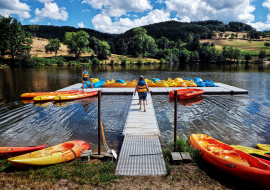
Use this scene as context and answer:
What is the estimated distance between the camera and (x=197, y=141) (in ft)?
20.4

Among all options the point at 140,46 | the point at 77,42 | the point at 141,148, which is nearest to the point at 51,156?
the point at 141,148

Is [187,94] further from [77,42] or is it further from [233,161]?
[77,42]

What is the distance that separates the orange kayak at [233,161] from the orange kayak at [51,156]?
12.7 ft

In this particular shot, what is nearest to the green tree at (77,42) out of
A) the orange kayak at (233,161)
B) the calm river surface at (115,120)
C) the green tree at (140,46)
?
the green tree at (140,46)

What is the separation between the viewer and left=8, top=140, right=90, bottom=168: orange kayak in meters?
4.77

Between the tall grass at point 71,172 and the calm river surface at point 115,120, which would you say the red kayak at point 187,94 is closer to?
the calm river surface at point 115,120

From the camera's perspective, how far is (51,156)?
203 inches

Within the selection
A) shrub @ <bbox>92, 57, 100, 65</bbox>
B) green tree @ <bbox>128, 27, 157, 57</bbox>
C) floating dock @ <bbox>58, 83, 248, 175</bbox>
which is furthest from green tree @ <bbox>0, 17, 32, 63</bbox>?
floating dock @ <bbox>58, 83, 248, 175</bbox>

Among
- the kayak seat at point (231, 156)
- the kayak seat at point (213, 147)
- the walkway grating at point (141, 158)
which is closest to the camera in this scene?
the walkway grating at point (141, 158)

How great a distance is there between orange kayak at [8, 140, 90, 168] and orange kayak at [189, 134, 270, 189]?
3.87 m

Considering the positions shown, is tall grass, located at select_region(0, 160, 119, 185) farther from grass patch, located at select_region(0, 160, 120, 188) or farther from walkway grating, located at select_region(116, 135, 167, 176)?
walkway grating, located at select_region(116, 135, 167, 176)

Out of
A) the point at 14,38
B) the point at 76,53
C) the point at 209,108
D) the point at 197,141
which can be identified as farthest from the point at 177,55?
the point at 197,141

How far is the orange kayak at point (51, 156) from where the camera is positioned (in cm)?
477

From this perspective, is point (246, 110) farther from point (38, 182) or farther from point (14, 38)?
point (14, 38)
